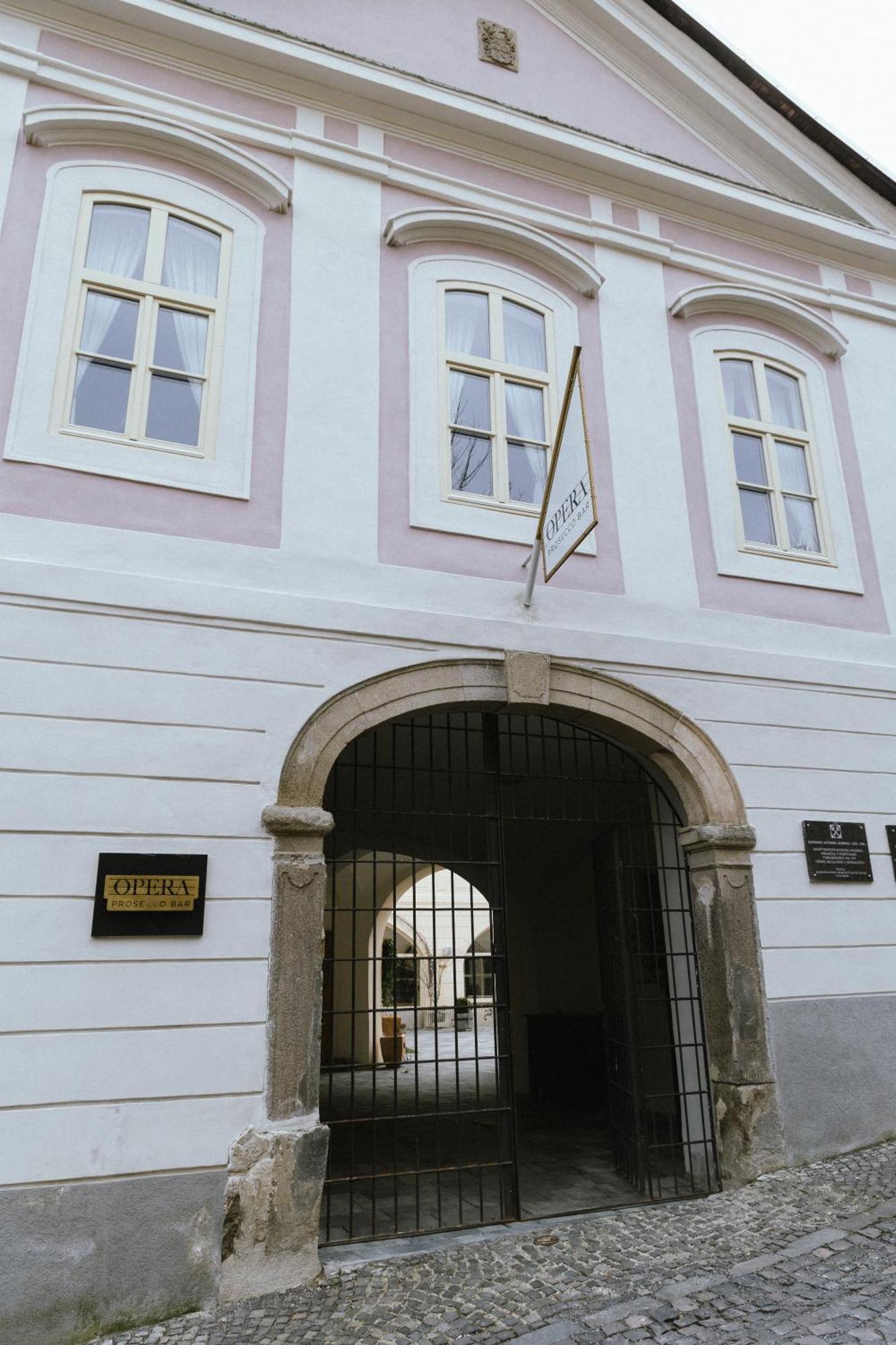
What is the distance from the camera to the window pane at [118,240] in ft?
19.1

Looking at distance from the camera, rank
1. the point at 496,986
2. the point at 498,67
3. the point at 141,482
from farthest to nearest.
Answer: the point at 498,67 < the point at 496,986 < the point at 141,482

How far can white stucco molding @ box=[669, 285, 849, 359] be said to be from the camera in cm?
746

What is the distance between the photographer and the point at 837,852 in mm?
6352

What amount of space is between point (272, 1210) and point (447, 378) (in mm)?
5080

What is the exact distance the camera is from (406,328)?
6449mm

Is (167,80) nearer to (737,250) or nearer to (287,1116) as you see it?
(737,250)

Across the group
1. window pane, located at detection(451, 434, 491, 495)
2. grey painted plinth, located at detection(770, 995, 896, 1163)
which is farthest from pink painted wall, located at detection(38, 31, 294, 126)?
grey painted plinth, located at detection(770, 995, 896, 1163)

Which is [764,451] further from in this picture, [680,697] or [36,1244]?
[36,1244]

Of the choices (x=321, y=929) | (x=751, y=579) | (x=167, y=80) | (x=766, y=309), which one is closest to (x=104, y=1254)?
(x=321, y=929)

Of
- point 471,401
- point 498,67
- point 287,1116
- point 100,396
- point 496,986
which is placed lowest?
point 287,1116

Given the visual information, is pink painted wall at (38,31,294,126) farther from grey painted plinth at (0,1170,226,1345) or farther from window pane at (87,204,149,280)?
grey painted plinth at (0,1170,226,1345)

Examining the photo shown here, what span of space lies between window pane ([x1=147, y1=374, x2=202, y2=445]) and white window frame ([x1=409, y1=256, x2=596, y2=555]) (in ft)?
4.53

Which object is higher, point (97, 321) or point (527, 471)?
point (97, 321)

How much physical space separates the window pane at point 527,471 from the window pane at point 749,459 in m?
1.70
